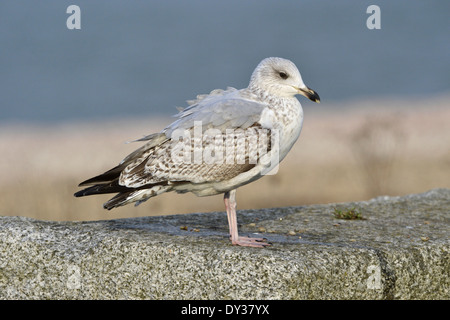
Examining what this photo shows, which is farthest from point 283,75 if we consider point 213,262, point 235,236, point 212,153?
point 213,262

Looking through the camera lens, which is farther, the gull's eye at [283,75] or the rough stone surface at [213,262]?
the gull's eye at [283,75]

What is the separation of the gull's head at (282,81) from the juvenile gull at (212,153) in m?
0.21

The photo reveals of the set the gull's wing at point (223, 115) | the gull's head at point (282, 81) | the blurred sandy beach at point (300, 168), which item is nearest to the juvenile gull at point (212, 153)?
the gull's wing at point (223, 115)

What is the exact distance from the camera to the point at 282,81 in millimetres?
6879

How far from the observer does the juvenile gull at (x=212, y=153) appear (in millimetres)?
6438

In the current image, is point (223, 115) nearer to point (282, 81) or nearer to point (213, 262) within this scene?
point (282, 81)

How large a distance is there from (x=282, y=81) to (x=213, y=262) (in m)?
2.08

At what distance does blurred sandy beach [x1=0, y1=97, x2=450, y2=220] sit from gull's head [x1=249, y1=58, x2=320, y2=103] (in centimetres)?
395

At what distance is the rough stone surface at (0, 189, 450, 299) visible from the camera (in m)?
5.55

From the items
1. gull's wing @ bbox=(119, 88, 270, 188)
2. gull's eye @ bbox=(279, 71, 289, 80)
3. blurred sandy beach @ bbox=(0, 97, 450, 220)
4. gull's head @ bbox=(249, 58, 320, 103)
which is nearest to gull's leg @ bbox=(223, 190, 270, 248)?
gull's wing @ bbox=(119, 88, 270, 188)

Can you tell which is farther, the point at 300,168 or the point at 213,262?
the point at 300,168

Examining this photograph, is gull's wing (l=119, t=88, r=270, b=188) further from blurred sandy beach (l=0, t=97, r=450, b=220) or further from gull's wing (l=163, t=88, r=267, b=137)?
blurred sandy beach (l=0, t=97, r=450, b=220)

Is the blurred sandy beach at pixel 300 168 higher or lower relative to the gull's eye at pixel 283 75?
lower

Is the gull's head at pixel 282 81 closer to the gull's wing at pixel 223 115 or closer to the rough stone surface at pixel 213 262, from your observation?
the gull's wing at pixel 223 115
